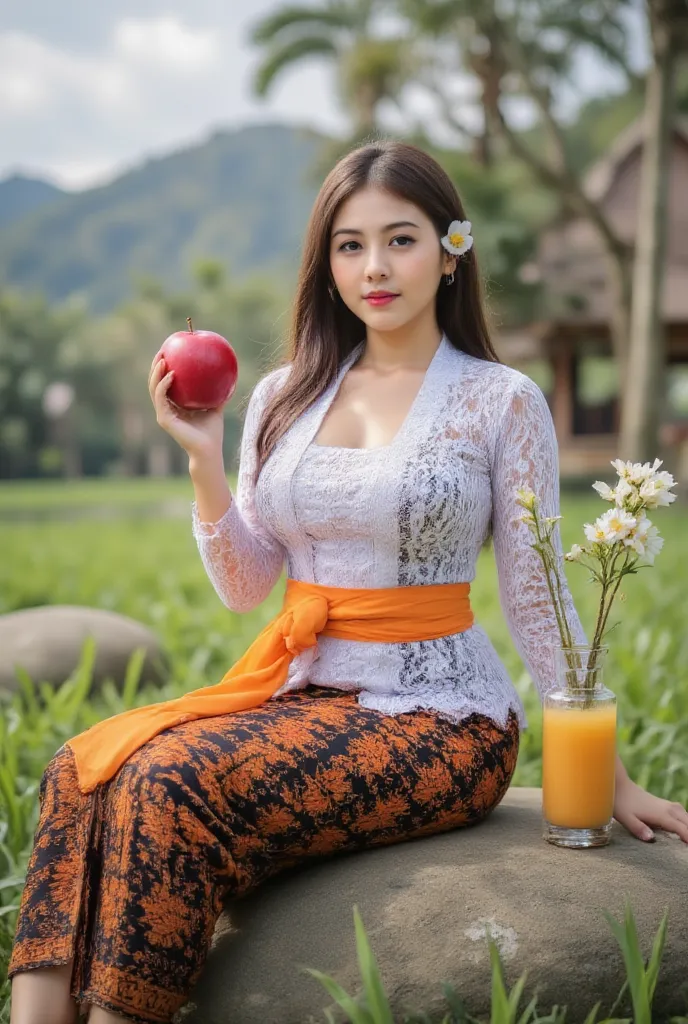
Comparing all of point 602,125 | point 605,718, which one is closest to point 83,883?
point 605,718

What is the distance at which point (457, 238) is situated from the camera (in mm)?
2680

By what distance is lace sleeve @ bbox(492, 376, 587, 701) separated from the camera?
8.30ft

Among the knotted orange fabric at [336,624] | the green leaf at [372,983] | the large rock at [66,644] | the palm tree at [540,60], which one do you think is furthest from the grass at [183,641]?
the palm tree at [540,60]

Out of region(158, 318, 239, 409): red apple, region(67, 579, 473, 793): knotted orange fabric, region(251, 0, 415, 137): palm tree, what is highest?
region(251, 0, 415, 137): palm tree

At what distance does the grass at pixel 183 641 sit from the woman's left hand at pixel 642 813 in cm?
46

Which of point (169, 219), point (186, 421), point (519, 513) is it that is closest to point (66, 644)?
point (186, 421)

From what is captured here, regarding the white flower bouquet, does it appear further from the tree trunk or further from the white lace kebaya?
the tree trunk

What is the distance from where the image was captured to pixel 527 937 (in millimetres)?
2092

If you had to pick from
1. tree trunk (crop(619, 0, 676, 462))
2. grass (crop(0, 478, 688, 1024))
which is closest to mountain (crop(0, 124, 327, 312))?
tree trunk (crop(619, 0, 676, 462))

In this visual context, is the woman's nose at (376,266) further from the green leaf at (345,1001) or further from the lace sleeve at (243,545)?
the green leaf at (345,1001)

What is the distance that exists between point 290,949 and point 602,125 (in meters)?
30.6

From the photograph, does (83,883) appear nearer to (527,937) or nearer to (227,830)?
(227,830)

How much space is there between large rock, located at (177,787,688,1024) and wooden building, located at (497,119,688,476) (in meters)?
15.0

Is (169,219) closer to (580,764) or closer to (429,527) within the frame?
(429,527)
